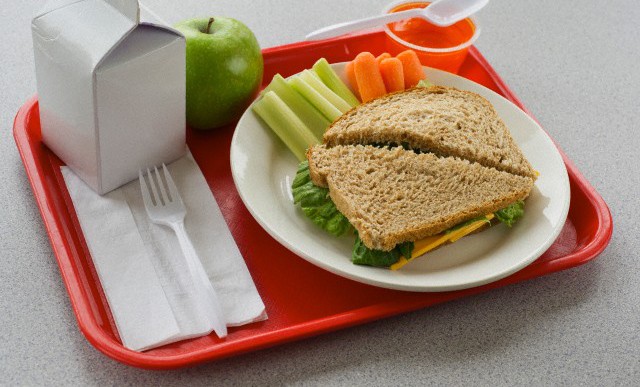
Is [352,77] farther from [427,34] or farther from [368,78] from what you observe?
[427,34]

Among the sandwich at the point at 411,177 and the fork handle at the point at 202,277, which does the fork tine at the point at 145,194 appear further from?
the sandwich at the point at 411,177

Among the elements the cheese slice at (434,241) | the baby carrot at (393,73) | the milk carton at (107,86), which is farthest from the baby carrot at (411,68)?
the milk carton at (107,86)

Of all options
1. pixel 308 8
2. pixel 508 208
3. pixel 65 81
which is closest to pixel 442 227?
pixel 508 208

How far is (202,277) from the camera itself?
1.46 meters

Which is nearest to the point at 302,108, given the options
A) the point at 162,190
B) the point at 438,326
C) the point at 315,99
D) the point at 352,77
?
the point at 315,99

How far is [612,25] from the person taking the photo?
7.86 ft

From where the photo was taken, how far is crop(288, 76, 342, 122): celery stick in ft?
5.93

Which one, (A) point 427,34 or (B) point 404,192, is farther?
(A) point 427,34

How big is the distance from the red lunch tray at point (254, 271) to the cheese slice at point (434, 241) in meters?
0.06

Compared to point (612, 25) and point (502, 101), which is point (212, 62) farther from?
point (612, 25)

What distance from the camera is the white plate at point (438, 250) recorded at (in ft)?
4.82

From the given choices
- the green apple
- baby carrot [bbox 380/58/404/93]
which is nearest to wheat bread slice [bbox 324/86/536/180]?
baby carrot [bbox 380/58/404/93]

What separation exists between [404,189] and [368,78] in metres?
0.40

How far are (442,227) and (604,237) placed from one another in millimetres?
381
